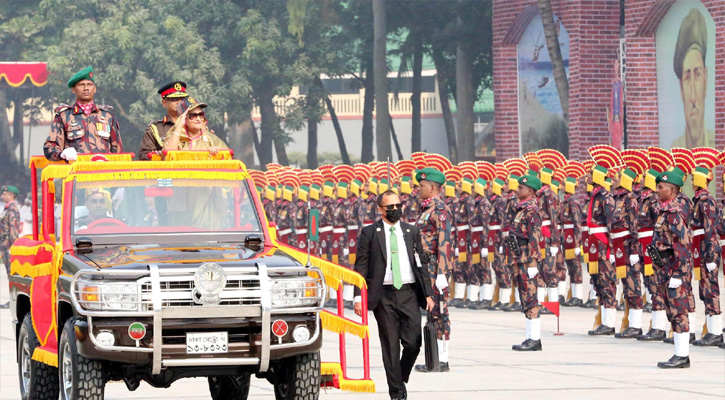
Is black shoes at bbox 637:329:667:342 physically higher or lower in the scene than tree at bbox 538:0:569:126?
lower

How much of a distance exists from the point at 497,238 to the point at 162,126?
11.5 m

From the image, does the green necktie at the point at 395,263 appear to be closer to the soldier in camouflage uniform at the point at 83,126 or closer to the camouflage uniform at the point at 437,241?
the camouflage uniform at the point at 437,241

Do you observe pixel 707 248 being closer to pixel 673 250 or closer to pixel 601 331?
pixel 673 250

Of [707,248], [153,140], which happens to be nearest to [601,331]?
[707,248]

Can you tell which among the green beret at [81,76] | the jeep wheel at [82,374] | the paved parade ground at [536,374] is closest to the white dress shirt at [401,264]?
the paved parade ground at [536,374]

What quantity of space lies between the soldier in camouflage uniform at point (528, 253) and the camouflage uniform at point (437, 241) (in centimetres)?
219

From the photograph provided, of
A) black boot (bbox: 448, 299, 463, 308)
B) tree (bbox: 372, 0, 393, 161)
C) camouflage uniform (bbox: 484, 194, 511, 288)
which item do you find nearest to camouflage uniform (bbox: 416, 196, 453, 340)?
camouflage uniform (bbox: 484, 194, 511, 288)

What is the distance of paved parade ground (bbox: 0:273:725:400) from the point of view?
44.1ft

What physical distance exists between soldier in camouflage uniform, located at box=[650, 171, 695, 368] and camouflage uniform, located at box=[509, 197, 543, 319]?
1.70m

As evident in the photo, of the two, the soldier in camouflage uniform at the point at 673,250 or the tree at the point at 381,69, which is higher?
the tree at the point at 381,69

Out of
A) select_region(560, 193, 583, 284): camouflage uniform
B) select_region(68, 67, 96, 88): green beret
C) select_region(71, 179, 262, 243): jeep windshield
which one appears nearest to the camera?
select_region(71, 179, 262, 243): jeep windshield

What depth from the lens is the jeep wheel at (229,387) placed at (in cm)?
1264

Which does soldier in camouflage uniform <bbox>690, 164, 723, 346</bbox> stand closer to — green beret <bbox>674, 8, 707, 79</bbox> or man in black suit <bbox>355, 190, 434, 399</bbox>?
man in black suit <bbox>355, 190, 434, 399</bbox>

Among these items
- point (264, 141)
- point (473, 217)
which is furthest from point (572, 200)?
point (264, 141)
